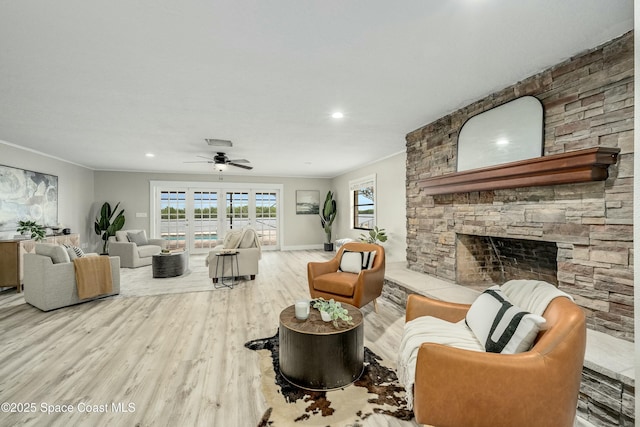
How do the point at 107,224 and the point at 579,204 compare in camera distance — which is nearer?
the point at 579,204

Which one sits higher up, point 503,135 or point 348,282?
point 503,135

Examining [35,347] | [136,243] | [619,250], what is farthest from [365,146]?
[136,243]

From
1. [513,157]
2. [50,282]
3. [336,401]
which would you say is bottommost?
[336,401]

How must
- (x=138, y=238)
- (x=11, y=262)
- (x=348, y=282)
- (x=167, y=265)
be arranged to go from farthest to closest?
(x=138, y=238) → (x=167, y=265) → (x=11, y=262) → (x=348, y=282)

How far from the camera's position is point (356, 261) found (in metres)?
3.52

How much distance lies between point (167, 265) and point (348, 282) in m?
3.73

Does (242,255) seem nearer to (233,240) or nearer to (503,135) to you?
(233,240)

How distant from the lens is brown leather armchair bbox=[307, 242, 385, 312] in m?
3.09

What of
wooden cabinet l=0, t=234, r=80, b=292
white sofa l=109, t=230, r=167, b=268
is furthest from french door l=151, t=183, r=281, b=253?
wooden cabinet l=0, t=234, r=80, b=292

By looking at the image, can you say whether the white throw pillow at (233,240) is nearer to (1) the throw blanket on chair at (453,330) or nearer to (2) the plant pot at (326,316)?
(2) the plant pot at (326,316)

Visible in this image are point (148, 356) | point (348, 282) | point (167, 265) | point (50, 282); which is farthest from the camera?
point (167, 265)

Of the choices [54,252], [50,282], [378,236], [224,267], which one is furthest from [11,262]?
[378,236]

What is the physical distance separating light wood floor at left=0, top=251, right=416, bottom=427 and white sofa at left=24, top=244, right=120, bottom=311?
136 mm

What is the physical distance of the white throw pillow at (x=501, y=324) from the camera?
1.35m
